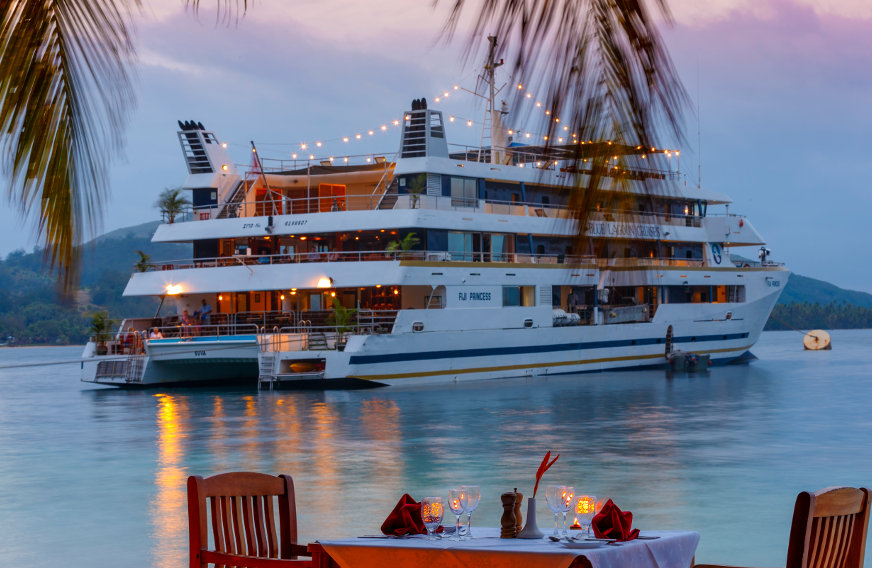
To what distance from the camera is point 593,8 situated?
126 cm

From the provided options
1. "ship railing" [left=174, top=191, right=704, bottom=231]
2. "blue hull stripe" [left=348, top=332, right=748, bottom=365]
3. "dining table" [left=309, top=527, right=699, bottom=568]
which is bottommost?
"blue hull stripe" [left=348, top=332, right=748, bottom=365]

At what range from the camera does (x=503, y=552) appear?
325 cm

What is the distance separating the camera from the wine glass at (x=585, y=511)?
11.7ft

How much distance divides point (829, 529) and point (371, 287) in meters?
21.8

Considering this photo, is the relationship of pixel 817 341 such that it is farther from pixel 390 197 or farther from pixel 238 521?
pixel 238 521

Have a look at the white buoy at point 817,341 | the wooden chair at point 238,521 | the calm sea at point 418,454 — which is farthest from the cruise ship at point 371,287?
the white buoy at point 817,341

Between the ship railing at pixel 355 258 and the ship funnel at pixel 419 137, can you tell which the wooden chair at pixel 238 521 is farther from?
the ship funnel at pixel 419 137

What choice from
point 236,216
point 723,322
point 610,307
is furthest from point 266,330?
point 723,322

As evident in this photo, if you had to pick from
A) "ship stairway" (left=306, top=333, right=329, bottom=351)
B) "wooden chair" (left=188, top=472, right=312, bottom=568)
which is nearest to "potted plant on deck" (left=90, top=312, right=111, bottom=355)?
"ship stairway" (left=306, top=333, right=329, bottom=351)

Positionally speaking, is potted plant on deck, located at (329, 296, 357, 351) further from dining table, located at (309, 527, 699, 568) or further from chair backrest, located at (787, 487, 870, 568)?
chair backrest, located at (787, 487, 870, 568)

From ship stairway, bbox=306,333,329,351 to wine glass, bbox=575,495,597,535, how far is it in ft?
64.2

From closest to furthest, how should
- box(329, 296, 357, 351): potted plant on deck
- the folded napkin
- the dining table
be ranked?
the dining table
the folded napkin
box(329, 296, 357, 351): potted plant on deck

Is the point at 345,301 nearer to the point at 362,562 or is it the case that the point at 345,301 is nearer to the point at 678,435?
the point at 678,435

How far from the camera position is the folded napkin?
11.8 feet
